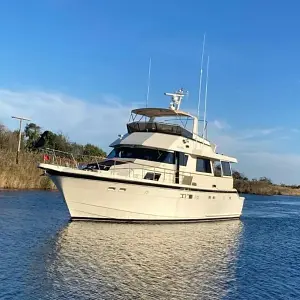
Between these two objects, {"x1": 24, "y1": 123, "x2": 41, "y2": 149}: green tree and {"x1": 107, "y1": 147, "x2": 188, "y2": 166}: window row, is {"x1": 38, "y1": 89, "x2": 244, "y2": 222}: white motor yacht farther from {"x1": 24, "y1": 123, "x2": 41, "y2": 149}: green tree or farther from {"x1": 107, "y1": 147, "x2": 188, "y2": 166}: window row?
{"x1": 24, "y1": 123, "x2": 41, "y2": 149}: green tree

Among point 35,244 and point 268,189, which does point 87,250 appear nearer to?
point 35,244

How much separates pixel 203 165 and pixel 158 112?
4.09m

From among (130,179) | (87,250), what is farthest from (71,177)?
(87,250)

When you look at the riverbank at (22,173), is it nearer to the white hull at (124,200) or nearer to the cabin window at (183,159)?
the cabin window at (183,159)

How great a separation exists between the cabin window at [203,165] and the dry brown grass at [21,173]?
19.2 m

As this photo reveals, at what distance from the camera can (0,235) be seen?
16.4 metres

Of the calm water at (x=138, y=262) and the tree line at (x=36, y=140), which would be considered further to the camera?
the tree line at (x=36, y=140)

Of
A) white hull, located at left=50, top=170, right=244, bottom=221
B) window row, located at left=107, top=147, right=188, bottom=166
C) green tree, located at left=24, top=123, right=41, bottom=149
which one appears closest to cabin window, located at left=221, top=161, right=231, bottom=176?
white hull, located at left=50, top=170, right=244, bottom=221

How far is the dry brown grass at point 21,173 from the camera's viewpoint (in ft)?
130

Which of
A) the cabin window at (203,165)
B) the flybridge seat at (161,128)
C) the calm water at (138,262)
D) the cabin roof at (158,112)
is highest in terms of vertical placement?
the cabin roof at (158,112)

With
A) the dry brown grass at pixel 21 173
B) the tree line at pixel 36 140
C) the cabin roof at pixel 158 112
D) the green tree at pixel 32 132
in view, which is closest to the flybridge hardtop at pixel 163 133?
the cabin roof at pixel 158 112

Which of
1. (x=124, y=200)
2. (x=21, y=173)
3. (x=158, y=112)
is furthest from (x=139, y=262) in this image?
(x=21, y=173)

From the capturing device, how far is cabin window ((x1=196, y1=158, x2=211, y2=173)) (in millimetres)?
25839

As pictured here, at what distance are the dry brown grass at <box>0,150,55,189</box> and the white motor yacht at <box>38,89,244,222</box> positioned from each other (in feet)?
59.5
